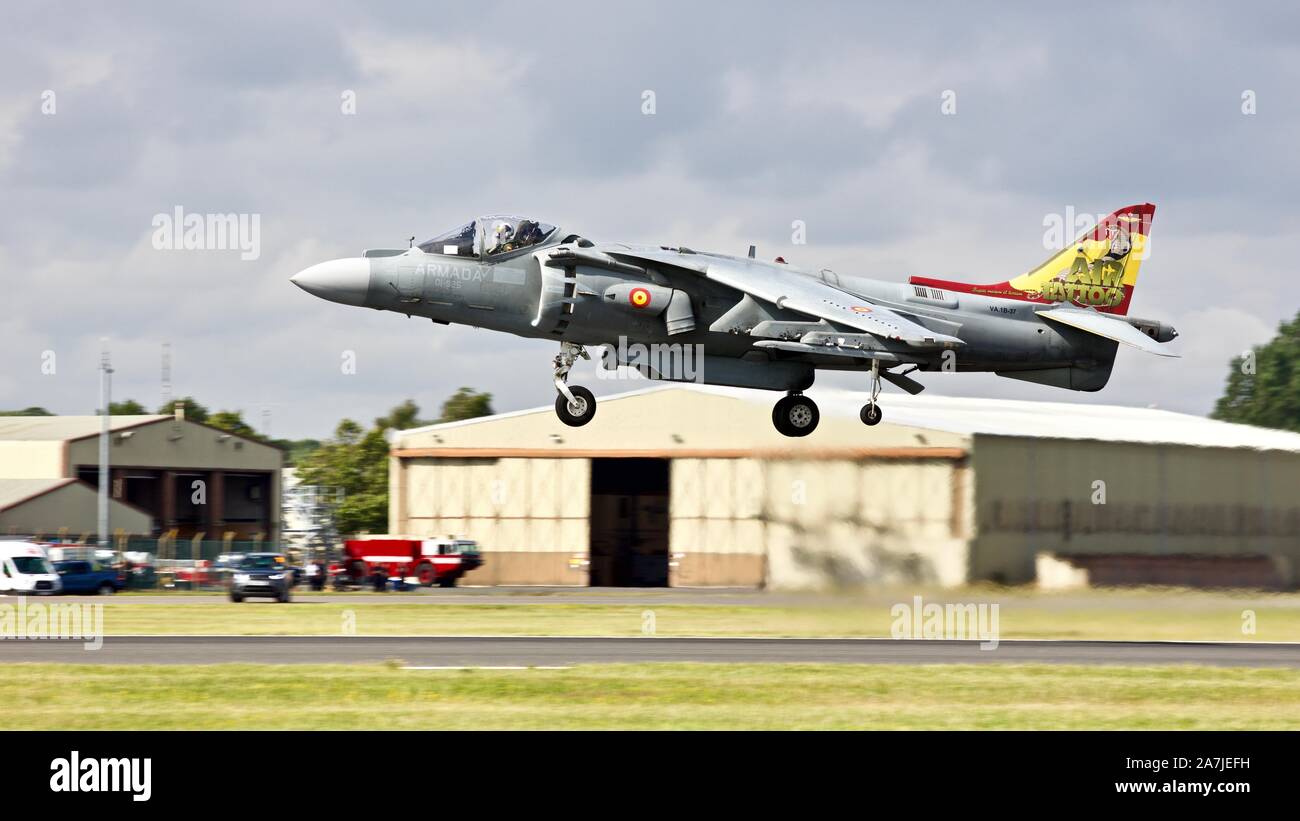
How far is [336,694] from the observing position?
25109 mm

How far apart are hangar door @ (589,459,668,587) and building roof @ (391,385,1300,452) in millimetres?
24834

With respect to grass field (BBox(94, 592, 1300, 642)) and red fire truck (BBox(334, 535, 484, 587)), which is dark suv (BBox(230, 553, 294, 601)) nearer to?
grass field (BBox(94, 592, 1300, 642))

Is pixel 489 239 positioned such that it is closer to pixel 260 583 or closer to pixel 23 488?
pixel 260 583

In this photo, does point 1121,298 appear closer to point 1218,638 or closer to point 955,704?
point 955,704

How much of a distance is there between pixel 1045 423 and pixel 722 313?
18991mm

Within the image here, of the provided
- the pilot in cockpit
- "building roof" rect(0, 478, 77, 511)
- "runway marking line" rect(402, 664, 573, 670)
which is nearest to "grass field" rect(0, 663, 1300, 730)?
"runway marking line" rect(402, 664, 573, 670)

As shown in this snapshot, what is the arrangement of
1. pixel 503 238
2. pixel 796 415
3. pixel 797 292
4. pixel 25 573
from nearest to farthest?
pixel 503 238 → pixel 797 292 → pixel 796 415 → pixel 25 573

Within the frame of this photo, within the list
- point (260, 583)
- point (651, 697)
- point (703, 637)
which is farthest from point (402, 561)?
point (651, 697)

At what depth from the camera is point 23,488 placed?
263ft

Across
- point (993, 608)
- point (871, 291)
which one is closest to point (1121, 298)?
point (871, 291)

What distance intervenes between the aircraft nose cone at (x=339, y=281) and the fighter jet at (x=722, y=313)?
25 mm

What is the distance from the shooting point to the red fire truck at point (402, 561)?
65.9 metres

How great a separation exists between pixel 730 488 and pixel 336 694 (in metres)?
39.1

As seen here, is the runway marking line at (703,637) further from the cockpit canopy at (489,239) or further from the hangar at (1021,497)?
the cockpit canopy at (489,239)
